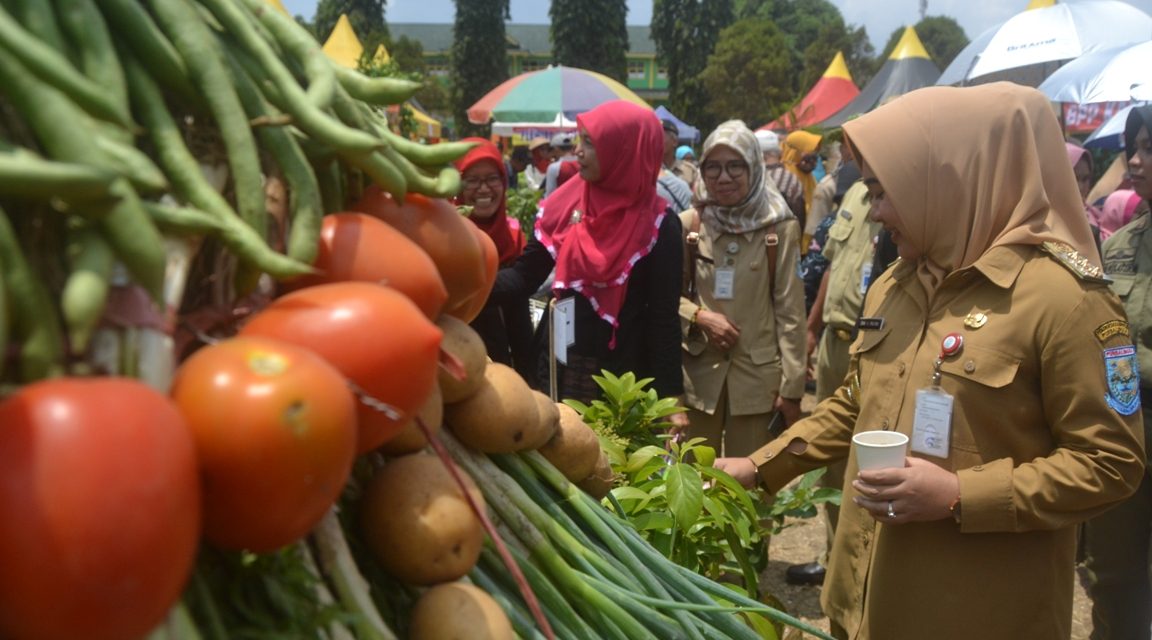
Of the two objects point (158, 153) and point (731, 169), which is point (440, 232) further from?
point (731, 169)

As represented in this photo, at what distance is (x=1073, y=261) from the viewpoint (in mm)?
2127

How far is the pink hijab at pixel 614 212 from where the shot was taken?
3.88 m

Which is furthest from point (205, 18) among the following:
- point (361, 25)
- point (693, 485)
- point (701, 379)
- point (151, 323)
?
point (361, 25)

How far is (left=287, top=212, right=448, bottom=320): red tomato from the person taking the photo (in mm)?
926

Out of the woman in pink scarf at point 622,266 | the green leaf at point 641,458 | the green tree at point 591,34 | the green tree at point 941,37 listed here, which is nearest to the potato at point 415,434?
the green leaf at point 641,458

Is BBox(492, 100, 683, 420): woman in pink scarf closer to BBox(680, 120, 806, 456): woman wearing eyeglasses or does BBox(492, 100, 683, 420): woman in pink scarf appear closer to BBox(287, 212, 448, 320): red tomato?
BBox(680, 120, 806, 456): woman wearing eyeglasses

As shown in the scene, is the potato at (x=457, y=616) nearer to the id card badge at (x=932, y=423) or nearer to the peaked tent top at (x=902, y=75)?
the id card badge at (x=932, y=423)

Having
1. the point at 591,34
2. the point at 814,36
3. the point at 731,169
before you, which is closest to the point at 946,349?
the point at 731,169

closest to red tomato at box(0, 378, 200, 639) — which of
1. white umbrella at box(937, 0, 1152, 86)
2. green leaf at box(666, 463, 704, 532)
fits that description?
green leaf at box(666, 463, 704, 532)

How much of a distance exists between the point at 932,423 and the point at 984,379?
0.17 metres

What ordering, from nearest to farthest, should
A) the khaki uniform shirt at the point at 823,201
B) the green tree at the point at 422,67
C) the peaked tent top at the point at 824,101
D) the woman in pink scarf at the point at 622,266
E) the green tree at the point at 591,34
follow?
the woman in pink scarf at the point at 622,266
the khaki uniform shirt at the point at 823,201
the peaked tent top at the point at 824,101
the green tree at the point at 422,67
the green tree at the point at 591,34

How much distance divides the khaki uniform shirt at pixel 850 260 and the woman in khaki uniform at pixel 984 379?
2042 mm

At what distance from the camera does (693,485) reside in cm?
193

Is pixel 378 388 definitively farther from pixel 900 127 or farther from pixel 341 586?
pixel 900 127
